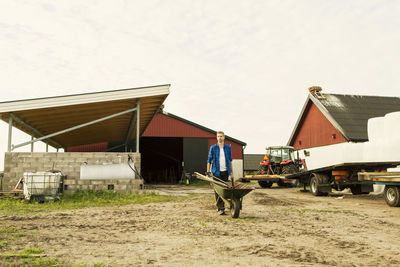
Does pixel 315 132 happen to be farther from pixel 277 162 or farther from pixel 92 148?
pixel 92 148

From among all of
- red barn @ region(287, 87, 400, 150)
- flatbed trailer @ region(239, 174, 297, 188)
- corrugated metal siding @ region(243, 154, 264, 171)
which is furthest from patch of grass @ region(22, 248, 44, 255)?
corrugated metal siding @ region(243, 154, 264, 171)

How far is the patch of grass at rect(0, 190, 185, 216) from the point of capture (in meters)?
8.80

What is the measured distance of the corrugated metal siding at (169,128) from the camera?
2535cm

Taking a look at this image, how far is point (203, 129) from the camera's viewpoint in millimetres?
26188

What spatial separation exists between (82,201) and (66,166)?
7.62 ft

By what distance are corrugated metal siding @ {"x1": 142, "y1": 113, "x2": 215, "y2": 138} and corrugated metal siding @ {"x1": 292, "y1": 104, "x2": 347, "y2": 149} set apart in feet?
25.6

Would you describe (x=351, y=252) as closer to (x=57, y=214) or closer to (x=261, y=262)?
(x=261, y=262)

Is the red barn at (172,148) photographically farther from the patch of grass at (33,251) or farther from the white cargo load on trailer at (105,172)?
the patch of grass at (33,251)

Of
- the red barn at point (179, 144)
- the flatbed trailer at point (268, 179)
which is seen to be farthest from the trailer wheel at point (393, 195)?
the red barn at point (179, 144)

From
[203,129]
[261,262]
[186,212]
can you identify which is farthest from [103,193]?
[203,129]

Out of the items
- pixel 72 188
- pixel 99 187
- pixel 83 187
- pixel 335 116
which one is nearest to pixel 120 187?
pixel 99 187

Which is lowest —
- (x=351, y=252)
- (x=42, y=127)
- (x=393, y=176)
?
(x=351, y=252)

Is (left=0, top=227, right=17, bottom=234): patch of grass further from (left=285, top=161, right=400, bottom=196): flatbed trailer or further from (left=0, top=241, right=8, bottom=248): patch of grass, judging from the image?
(left=285, top=161, right=400, bottom=196): flatbed trailer

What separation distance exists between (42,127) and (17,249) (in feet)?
45.7
